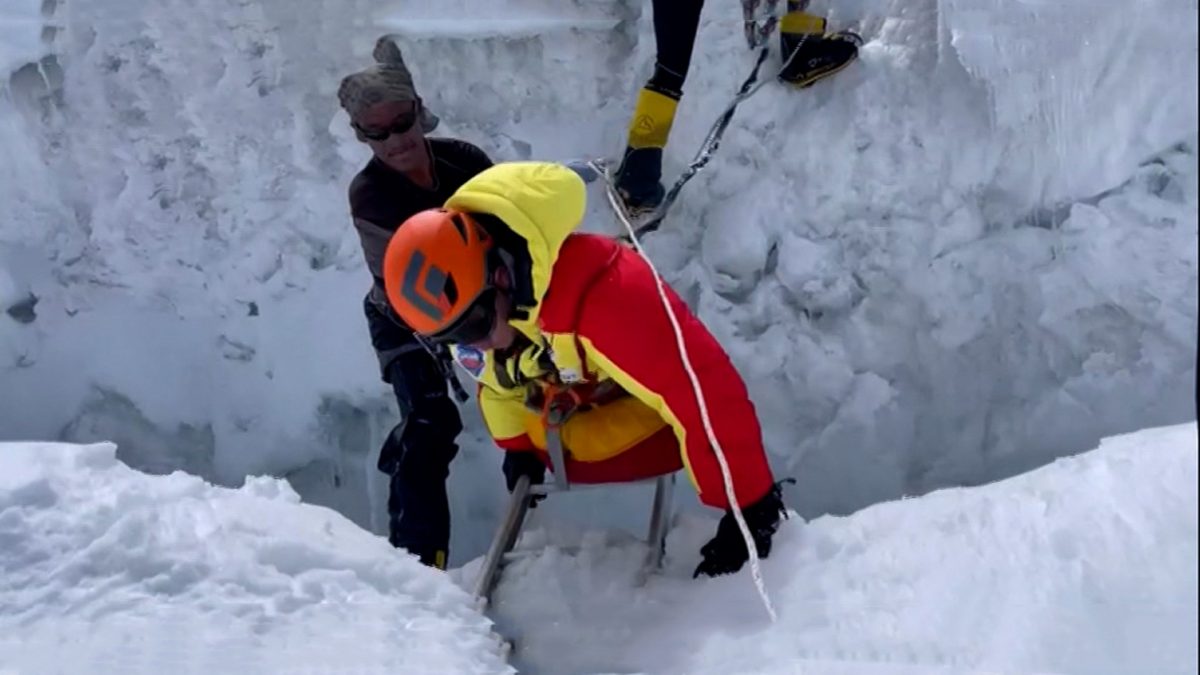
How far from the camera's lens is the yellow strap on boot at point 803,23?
2.07m

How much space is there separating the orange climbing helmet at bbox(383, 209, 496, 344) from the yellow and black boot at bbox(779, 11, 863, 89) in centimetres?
108

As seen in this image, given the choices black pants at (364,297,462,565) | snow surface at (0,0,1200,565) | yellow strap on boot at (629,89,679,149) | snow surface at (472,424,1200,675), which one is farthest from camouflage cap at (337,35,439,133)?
snow surface at (472,424,1200,675)

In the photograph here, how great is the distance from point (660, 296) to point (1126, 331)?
1001 mm

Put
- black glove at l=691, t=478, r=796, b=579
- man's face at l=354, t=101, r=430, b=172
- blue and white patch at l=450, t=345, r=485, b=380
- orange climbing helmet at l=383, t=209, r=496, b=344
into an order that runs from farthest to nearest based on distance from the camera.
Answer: man's face at l=354, t=101, r=430, b=172 < blue and white patch at l=450, t=345, r=485, b=380 < black glove at l=691, t=478, r=796, b=579 < orange climbing helmet at l=383, t=209, r=496, b=344

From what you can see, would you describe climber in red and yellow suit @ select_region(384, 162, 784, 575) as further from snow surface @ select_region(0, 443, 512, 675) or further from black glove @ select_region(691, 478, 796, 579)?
snow surface @ select_region(0, 443, 512, 675)

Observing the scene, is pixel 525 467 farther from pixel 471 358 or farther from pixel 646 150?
pixel 646 150

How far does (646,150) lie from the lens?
6.62 ft

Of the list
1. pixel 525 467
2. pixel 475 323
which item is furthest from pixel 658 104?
pixel 475 323

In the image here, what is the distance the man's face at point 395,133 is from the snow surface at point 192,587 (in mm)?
554

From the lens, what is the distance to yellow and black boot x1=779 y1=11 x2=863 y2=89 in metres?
2.08

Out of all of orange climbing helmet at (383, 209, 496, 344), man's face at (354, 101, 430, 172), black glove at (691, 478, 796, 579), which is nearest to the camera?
orange climbing helmet at (383, 209, 496, 344)

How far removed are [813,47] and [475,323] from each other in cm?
113

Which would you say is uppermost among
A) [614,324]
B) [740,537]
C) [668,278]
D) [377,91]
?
[377,91]

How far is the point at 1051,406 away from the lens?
1.95m
